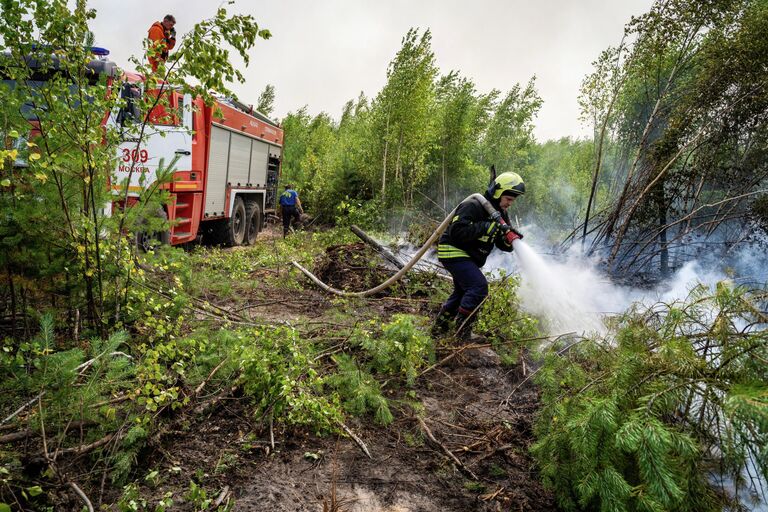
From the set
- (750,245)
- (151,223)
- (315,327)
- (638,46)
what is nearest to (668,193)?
(750,245)

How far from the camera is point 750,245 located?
27.5 ft

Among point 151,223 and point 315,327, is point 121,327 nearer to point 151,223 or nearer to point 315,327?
point 151,223

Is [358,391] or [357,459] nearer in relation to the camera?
[357,459]

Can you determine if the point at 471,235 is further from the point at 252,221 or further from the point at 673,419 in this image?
the point at 252,221

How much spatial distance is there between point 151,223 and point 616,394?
132 inches

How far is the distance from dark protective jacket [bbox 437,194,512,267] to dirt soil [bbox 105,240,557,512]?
64.9 inches

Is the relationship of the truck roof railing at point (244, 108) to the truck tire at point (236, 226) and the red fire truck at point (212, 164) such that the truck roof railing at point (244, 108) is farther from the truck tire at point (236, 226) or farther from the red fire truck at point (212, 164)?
the truck tire at point (236, 226)

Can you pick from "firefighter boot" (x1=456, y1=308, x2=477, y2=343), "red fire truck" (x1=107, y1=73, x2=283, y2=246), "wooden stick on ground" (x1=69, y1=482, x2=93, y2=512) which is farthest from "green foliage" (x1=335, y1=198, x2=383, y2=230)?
"wooden stick on ground" (x1=69, y1=482, x2=93, y2=512)

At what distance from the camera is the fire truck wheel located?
1170cm

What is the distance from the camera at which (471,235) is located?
464cm

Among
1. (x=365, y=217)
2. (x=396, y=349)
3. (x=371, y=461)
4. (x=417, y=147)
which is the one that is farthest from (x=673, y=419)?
(x=417, y=147)

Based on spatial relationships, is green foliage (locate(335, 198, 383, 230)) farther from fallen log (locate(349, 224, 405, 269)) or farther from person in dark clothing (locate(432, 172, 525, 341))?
person in dark clothing (locate(432, 172, 525, 341))

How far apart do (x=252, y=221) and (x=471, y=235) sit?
29.2 ft

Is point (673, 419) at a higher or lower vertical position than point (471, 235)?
lower
